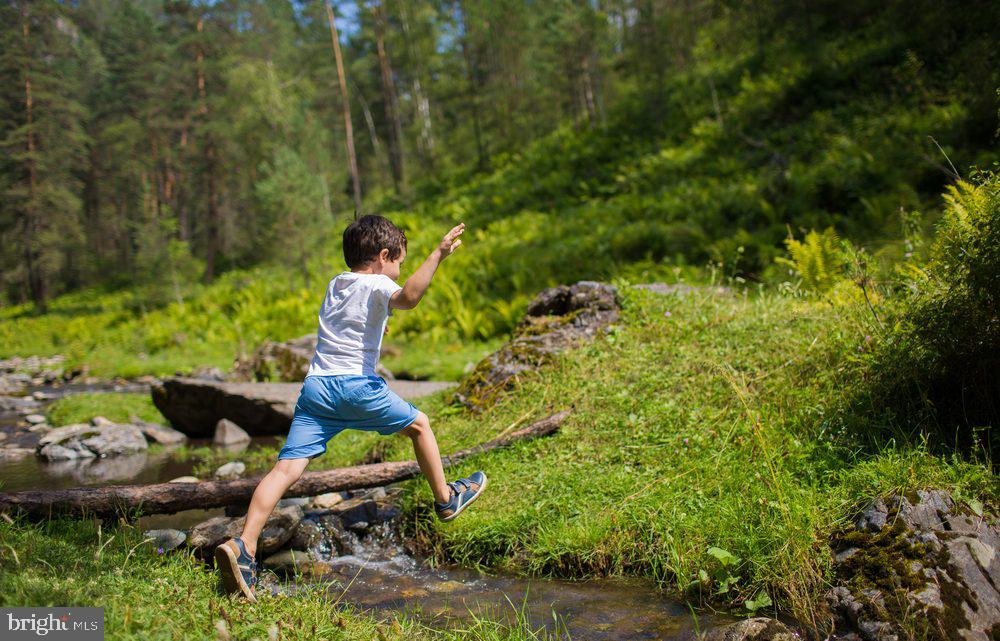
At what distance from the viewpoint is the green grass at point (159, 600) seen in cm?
224

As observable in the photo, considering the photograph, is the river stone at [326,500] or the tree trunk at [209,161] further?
the tree trunk at [209,161]

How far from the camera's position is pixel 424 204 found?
82.2 ft

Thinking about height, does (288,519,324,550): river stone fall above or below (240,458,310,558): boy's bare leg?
below

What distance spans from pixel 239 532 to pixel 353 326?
168cm

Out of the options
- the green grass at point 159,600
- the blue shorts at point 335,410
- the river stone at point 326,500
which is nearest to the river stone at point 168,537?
the green grass at point 159,600

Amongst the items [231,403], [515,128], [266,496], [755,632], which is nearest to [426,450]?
[266,496]

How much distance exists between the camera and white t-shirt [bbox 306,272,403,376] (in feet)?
10.7

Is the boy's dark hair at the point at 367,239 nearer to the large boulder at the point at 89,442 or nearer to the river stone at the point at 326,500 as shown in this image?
the river stone at the point at 326,500

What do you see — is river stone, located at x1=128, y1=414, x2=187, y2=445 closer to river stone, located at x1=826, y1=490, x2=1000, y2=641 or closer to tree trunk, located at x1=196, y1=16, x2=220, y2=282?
river stone, located at x1=826, y1=490, x2=1000, y2=641

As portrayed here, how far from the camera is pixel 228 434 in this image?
7.75 metres

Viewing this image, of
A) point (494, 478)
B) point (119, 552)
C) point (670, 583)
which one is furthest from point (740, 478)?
point (119, 552)

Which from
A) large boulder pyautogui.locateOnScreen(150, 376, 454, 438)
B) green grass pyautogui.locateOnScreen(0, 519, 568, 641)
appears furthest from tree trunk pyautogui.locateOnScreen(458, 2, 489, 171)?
green grass pyautogui.locateOnScreen(0, 519, 568, 641)

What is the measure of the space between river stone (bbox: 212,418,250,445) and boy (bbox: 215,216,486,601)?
16.0 ft

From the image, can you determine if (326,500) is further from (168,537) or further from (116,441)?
Answer: (116,441)
